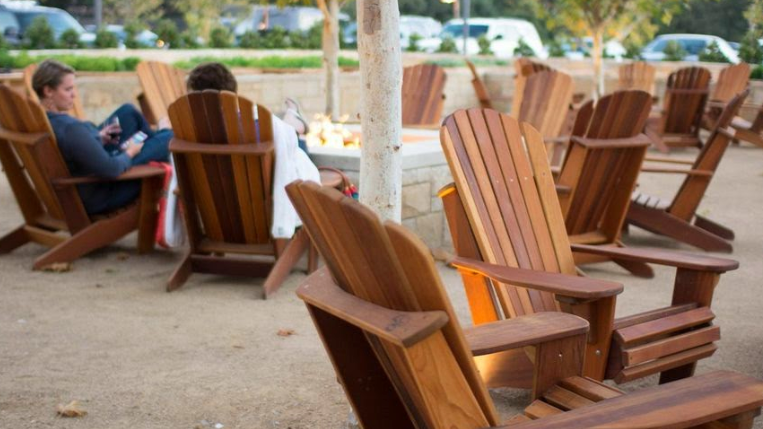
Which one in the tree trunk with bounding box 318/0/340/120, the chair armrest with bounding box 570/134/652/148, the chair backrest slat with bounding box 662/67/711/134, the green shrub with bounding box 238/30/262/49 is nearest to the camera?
the chair armrest with bounding box 570/134/652/148

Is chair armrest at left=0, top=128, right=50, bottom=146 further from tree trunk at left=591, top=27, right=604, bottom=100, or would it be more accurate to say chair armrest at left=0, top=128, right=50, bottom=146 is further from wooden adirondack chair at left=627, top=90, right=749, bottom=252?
tree trunk at left=591, top=27, right=604, bottom=100

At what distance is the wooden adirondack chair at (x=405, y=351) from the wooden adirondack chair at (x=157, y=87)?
5782 millimetres

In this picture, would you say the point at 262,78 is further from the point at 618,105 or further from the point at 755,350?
the point at 755,350

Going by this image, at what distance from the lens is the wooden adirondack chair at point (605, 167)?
5.56m

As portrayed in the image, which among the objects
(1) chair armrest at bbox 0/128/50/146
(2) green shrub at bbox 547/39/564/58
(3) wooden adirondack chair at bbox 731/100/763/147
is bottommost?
(2) green shrub at bbox 547/39/564/58

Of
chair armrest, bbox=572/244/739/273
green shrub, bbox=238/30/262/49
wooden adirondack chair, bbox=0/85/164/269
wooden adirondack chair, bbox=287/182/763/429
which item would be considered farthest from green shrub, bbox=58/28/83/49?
wooden adirondack chair, bbox=287/182/763/429

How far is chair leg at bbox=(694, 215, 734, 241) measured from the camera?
6.97 metres

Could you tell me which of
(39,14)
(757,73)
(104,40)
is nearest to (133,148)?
(104,40)

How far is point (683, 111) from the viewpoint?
11.8 meters

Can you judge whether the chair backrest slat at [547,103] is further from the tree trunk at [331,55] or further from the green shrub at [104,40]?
the green shrub at [104,40]

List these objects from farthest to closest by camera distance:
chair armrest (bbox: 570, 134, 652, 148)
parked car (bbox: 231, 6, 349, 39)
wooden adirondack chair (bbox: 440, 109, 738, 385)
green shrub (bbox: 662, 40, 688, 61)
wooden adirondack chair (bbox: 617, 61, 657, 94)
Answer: parked car (bbox: 231, 6, 349, 39) → green shrub (bbox: 662, 40, 688, 61) → wooden adirondack chair (bbox: 617, 61, 657, 94) → chair armrest (bbox: 570, 134, 652, 148) → wooden adirondack chair (bbox: 440, 109, 738, 385)

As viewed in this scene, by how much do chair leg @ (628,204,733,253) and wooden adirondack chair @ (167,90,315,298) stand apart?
7.62 ft

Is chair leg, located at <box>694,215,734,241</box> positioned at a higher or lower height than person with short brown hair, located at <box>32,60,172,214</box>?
lower

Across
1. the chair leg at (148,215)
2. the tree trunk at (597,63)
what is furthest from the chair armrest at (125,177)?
the tree trunk at (597,63)
